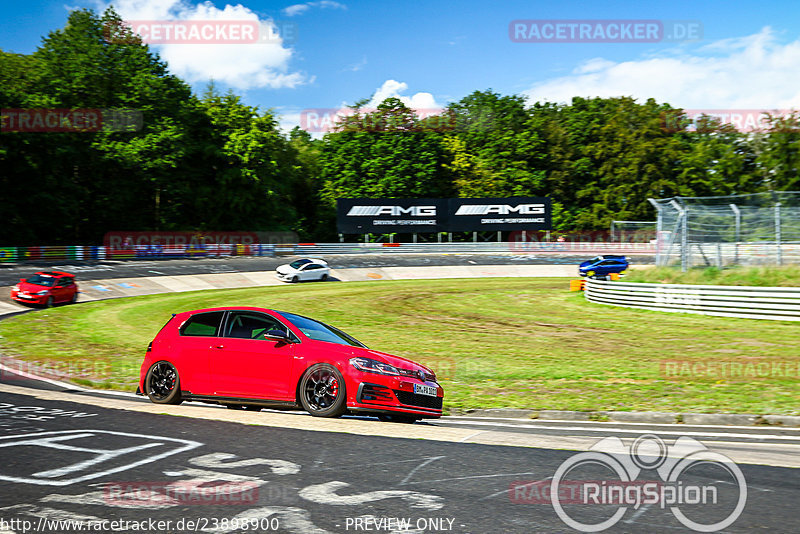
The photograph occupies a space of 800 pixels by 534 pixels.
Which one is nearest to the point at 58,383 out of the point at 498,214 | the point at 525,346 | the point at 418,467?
the point at 418,467

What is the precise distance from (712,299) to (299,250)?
4050cm

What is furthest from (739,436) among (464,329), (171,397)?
(464,329)

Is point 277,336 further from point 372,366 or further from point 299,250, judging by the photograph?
point 299,250

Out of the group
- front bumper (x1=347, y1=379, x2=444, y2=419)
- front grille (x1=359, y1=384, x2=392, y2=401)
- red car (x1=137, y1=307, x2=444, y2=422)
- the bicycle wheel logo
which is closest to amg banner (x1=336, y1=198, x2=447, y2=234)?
red car (x1=137, y1=307, x2=444, y2=422)

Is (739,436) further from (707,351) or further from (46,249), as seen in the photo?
(46,249)

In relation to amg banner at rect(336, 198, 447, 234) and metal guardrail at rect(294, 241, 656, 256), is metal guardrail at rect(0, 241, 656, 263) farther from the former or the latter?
amg banner at rect(336, 198, 447, 234)

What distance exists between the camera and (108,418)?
835 cm

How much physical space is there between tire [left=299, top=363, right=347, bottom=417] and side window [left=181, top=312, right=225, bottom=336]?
5.82ft

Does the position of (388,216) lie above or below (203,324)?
above

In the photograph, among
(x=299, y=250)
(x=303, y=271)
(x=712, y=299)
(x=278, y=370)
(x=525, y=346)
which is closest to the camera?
(x=278, y=370)

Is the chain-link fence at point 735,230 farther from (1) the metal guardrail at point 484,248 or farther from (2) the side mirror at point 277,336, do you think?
(1) the metal guardrail at point 484,248

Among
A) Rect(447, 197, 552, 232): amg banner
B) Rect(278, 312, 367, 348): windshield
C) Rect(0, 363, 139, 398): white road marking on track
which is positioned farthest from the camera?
Rect(447, 197, 552, 232): amg banner

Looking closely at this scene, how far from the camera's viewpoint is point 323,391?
8922mm

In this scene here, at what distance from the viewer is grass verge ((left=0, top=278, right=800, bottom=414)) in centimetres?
1122
